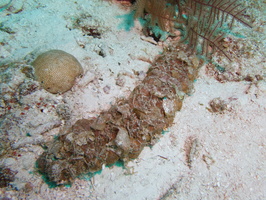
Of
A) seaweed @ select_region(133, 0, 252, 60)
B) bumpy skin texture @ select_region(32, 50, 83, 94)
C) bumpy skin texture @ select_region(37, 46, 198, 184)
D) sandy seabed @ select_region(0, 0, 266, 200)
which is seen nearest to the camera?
bumpy skin texture @ select_region(37, 46, 198, 184)

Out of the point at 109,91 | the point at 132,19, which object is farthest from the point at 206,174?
the point at 132,19

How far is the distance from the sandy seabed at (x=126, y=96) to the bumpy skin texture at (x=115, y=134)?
0.33 m

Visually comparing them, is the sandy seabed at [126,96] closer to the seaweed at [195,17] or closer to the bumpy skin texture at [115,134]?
the bumpy skin texture at [115,134]

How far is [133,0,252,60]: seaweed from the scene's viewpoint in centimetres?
364

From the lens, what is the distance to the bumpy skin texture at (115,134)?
2146 millimetres

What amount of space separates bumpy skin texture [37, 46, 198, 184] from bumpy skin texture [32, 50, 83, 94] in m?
0.88

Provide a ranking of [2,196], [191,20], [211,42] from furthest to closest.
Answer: [191,20] < [211,42] < [2,196]

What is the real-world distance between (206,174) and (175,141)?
0.67m

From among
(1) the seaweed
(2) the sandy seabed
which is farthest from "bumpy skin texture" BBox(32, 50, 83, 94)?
(1) the seaweed

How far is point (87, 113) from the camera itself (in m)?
2.84

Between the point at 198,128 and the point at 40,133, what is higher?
the point at 198,128

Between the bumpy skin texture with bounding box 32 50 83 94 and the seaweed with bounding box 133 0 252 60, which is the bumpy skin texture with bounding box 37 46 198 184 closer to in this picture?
the bumpy skin texture with bounding box 32 50 83 94

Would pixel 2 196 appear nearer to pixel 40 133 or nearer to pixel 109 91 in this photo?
pixel 40 133

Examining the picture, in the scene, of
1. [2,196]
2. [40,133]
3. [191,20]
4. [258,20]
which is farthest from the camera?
[258,20]
